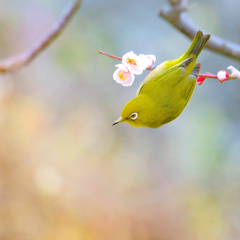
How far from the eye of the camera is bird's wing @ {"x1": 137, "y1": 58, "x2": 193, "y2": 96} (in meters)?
0.62

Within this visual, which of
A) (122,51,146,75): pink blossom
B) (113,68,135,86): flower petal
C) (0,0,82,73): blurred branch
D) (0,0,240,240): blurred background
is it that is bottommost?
(0,0,240,240): blurred background

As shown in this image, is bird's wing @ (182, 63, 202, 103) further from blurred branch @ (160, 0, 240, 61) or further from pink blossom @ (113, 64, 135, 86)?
blurred branch @ (160, 0, 240, 61)

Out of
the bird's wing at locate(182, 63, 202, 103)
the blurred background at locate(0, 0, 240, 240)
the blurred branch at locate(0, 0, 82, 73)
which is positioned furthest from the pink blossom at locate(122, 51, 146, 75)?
the blurred background at locate(0, 0, 240, 240)

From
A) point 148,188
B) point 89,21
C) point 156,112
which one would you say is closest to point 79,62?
point 89,21

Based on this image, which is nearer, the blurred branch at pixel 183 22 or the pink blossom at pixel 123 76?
the pink blossom at pixel 123 76

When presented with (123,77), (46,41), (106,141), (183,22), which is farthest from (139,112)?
(106,141)

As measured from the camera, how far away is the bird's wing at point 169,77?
0.62 m

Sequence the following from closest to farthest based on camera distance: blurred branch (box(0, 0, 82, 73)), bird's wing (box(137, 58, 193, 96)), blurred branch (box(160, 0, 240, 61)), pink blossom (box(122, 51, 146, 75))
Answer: pink blossom (box(122, 51, 146, 75)) → bird's wing (box(137, 58, 193, 96)) → blurred branch (box(160, 0, 240, 61)) → blurred branch (box(0, 0, 82, 73))

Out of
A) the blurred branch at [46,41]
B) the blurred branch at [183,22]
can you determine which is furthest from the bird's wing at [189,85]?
the blurred branch at [46,41]

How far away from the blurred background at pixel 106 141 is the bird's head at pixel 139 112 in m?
1.27

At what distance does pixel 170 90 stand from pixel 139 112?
11cm

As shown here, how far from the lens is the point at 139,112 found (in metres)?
0.56

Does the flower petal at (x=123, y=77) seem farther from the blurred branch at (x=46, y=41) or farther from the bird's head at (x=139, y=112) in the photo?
the blurred branch at (x=46, y=41)

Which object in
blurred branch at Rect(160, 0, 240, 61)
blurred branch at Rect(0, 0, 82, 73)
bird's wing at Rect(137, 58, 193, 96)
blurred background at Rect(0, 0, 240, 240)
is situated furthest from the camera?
blurred background at Rect(0, 0, 240, 240)
